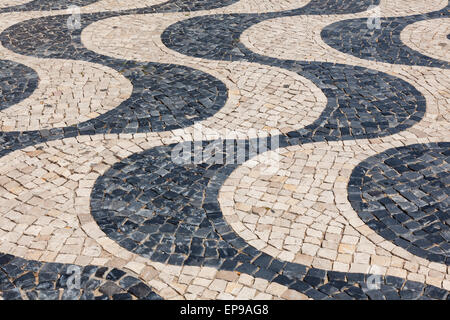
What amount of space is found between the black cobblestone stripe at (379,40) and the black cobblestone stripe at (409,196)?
3.67 meters

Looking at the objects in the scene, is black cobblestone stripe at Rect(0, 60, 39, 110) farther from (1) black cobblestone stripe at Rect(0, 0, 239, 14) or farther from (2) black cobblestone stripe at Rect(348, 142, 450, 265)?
(2) black cobblestone stripe at Rect(348, 142, 450, 265)

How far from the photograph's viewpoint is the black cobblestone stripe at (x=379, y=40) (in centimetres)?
1225

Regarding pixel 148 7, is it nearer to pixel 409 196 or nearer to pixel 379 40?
pixel 379 40

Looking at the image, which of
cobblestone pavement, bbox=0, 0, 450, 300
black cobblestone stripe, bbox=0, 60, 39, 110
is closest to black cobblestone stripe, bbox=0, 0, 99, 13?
cobblestone pavement, bbox=0, 0, 450, 300

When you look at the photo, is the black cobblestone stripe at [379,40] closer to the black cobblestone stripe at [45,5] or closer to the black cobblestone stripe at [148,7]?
the black cobblestone stripe at [148,7]

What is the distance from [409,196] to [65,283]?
4822 millimetres

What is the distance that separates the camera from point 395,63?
473 inches

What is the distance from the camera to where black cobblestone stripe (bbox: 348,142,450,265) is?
7.12 meters

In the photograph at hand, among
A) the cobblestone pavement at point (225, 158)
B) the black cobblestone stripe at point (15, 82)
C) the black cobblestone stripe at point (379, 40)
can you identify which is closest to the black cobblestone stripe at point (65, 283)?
the cobblestone pavement at point (225, 158)

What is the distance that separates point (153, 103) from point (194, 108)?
811 mm

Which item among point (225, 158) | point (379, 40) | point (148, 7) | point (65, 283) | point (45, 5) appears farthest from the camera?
point (45, 5)

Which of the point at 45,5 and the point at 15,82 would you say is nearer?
the point at 15,82

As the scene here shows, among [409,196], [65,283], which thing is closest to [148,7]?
[409,196]

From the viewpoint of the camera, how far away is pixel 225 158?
8781 millimetres
